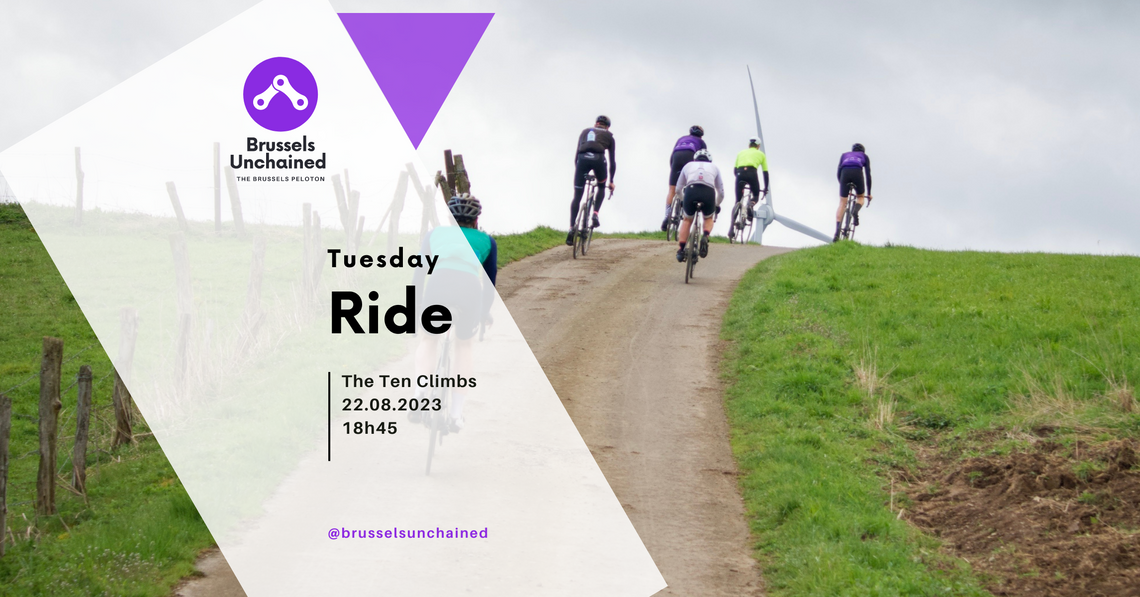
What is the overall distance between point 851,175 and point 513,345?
39.6 feet

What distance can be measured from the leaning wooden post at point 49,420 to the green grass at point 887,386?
587 centimetres

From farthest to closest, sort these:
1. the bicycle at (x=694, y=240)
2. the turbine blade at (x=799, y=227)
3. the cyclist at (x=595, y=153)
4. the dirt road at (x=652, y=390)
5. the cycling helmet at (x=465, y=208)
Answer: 1. the turbine blade at (x=799, y=227)
2. the cyclist at (x=595, y=153)
3. the bicycle at (x=694, y=240)
4. the cycling helmet at (x=465, y=208)
5. the dirt road at (x=652, y=390)

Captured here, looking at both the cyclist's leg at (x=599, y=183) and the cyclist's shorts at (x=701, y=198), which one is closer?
the cyclist's shorts at (x=701, y=198)

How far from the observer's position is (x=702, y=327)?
1427cm

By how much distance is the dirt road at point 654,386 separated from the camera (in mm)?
7418

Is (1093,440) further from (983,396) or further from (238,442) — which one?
(238,442)

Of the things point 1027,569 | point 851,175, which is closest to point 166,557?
point 1027,569

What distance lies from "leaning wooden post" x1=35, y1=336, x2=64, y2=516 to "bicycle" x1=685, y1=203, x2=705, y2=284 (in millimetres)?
10520

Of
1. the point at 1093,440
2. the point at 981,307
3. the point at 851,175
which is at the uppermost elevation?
the point at 851,175

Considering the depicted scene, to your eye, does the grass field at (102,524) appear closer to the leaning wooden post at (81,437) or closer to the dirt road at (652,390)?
the leaning wooden post at (81,437)

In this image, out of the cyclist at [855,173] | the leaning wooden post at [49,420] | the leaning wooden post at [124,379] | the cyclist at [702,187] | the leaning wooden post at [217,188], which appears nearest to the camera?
the leaning wooden post at [49,420]

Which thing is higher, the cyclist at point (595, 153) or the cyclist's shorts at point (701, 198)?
the cyclist at point (595, 153)

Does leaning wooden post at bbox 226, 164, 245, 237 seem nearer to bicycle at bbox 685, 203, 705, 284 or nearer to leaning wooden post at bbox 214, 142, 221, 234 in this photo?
leaning wooden post at bbox 214, 142, 221, 234

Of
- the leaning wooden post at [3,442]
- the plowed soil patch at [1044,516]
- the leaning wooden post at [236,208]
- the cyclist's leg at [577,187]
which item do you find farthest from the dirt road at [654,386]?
the leaning wooden post at [236,208]
